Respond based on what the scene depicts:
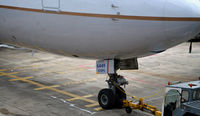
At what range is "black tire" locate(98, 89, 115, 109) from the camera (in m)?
11.7

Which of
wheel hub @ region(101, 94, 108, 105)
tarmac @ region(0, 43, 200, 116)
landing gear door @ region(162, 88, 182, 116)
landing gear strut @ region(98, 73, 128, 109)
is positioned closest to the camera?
landing gear door @ region(162, 88, 182, 116)

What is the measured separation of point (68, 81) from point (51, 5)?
26.1 ft

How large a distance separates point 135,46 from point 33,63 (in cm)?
1357

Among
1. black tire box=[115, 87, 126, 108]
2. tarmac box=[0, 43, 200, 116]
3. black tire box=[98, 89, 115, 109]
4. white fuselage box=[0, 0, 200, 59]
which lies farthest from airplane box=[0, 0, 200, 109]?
tarmac box=[0, 43, 200, 116]

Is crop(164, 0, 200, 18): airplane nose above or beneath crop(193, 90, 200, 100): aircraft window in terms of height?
above

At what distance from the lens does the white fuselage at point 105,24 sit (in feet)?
29.8

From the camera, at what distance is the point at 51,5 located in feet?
31.4

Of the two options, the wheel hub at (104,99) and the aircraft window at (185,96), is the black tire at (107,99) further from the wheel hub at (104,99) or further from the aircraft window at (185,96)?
the aircraft window at (185,96)

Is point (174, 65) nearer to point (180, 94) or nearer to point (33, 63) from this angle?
point (33, 63)

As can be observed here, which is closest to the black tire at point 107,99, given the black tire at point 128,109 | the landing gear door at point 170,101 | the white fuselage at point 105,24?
the black tire at point 128,109

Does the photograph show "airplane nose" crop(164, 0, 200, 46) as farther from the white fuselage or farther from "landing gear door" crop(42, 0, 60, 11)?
"landing gear door" crop(42, 0, 60, 11)

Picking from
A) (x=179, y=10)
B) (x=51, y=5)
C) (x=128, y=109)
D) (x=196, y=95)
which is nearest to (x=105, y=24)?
(x=51, y=5)

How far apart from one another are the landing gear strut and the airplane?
0.94m

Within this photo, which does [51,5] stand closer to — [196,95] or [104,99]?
[104,99]
